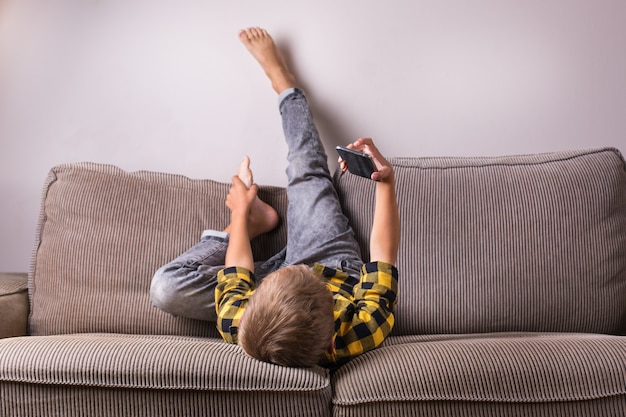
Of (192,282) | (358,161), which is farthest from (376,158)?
(192,282)

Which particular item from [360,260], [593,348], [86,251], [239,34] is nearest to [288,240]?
[360,260]

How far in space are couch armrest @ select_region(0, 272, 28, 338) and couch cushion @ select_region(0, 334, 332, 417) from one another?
50 centimetres

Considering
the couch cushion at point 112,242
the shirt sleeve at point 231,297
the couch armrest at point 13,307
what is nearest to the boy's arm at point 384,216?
the shirt sleeve at point 231,297

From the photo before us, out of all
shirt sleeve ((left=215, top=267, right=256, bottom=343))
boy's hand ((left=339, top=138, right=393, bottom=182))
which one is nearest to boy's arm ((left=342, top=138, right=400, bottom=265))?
boy's hand ((left=339, top=138, right=393, bottom=182))

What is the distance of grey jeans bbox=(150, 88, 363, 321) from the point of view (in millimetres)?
1792

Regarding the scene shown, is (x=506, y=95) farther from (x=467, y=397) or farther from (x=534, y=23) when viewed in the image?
(x=467, y=397)

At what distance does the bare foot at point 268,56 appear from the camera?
2.25m

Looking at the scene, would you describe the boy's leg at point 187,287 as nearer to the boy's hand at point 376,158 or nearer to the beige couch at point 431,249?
the beige couch at point 431,249

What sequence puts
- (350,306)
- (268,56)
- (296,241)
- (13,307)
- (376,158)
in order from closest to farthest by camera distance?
(350,306) → (376,158) → (13,307) → (296,241) → (268,56)

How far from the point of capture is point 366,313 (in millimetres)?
1512

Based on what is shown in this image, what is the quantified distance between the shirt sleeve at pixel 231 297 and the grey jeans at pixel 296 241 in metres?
0.12

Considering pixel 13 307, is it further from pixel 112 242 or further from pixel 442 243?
pixel 442 243

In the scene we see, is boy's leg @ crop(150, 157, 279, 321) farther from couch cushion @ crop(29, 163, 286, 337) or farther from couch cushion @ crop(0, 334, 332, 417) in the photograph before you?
couch cushion @ crop(0, 334, 332, 417)

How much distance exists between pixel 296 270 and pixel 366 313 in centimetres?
19
